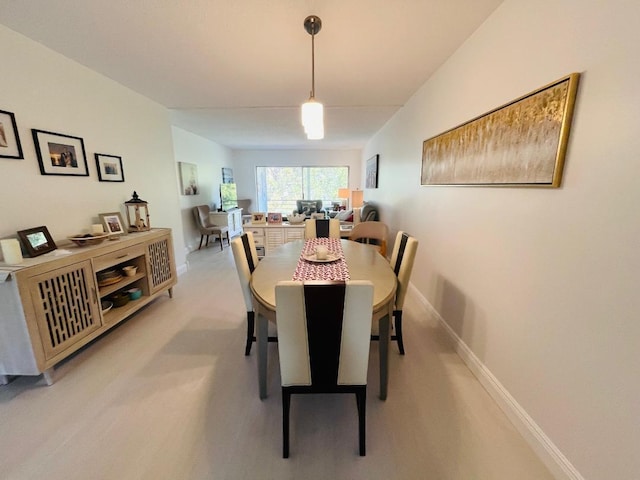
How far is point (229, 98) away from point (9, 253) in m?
2.54

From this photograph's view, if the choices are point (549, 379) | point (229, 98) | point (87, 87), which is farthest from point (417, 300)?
point (87, 87)

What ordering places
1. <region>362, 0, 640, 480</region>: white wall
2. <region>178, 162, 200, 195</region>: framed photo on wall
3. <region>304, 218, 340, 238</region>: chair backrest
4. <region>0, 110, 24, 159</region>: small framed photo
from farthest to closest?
<region>178, 162, 200, 195</region>: framed photo on wall, <region>304, 218, 340, 238</region>: chair backrest, <region>0, 110, 24, 159</region>: small framed photo, <region>362, 0, 640, 480</region>: white wall

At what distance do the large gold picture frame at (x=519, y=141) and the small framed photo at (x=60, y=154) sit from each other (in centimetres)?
325

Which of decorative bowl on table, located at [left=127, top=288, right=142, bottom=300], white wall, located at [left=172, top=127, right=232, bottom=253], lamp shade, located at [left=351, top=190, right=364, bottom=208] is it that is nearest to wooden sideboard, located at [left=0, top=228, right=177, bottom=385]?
decorative bowl on table, located at [left=127, top=288, right=142, bottom=300]

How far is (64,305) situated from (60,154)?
1308mm

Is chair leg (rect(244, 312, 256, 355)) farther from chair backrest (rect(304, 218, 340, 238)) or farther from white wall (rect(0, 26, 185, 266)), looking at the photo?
white wall (rect(0, 26, 185, 266))

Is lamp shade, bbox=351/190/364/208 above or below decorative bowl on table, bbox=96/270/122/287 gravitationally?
above

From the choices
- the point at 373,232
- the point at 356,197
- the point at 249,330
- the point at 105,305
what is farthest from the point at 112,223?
the point at 356,197

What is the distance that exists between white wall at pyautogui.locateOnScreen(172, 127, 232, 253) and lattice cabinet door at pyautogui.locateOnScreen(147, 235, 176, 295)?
1935 millimetres

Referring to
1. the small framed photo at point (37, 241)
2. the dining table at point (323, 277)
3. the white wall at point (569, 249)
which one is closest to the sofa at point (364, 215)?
the dining table at point (323, 277)

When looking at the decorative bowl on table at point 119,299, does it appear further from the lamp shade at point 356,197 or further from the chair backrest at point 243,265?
the lamp shade at point 356,197

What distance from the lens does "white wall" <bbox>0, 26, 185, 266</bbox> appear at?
6.14 feet

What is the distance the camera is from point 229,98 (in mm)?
3186

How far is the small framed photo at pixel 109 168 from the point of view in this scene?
8.46ft
